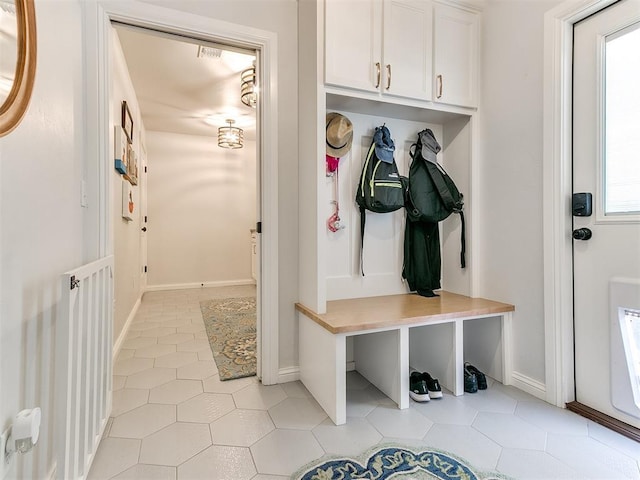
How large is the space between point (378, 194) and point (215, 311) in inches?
95.1

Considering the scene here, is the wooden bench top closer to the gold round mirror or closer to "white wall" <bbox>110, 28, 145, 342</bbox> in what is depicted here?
the gold round mirror

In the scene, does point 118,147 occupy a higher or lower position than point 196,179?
lower

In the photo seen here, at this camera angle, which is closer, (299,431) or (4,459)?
(4,459)

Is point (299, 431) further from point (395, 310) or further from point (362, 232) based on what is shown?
point (362, 232)

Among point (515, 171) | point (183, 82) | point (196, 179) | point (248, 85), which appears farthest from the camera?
point (196, 179)

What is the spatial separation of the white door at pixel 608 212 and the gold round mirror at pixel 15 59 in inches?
85.3

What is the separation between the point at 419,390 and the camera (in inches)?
67.7

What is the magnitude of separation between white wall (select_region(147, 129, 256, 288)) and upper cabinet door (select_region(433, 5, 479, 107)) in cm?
387

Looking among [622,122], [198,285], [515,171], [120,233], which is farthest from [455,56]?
[198,285]

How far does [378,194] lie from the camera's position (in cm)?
198

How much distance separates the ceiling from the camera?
264 cm

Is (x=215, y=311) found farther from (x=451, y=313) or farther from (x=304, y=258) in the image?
(x=451, y=313)

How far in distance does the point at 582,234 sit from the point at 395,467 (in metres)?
1.35

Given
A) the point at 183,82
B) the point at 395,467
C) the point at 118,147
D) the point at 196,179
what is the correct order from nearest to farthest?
the point at 395,467 → the point at 118,147 → the point at 183,82 → the point at 196,179
